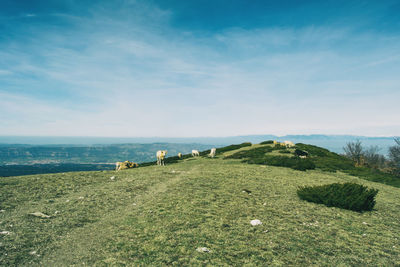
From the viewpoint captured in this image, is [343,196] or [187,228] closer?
[187,228]

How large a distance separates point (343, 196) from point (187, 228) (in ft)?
26.4

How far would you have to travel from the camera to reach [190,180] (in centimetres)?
1438

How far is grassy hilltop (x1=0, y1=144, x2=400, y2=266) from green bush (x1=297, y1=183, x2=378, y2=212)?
44 centimetres

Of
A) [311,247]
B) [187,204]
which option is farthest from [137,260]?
[311,247]

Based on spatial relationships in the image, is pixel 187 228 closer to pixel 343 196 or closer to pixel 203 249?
pixel 203 249

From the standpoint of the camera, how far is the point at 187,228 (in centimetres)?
714

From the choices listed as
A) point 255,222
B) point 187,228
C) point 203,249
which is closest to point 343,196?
point 255,222

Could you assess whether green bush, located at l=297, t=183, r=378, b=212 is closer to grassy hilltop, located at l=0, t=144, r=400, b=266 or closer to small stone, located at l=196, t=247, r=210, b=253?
grassy hilltop, located at l=0, t=144, r=400, b=266

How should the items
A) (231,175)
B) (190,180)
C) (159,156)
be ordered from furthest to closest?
(159,156), (231,175), (190,180)

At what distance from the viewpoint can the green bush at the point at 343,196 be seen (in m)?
9.66

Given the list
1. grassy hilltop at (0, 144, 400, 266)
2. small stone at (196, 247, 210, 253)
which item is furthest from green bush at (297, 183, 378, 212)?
small stone at (196, 247, 210, 253)

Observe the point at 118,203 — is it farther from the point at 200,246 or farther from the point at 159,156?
the point at 159,156

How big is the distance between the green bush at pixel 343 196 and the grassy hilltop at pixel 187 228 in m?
0.44

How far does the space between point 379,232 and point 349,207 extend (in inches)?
95.2
